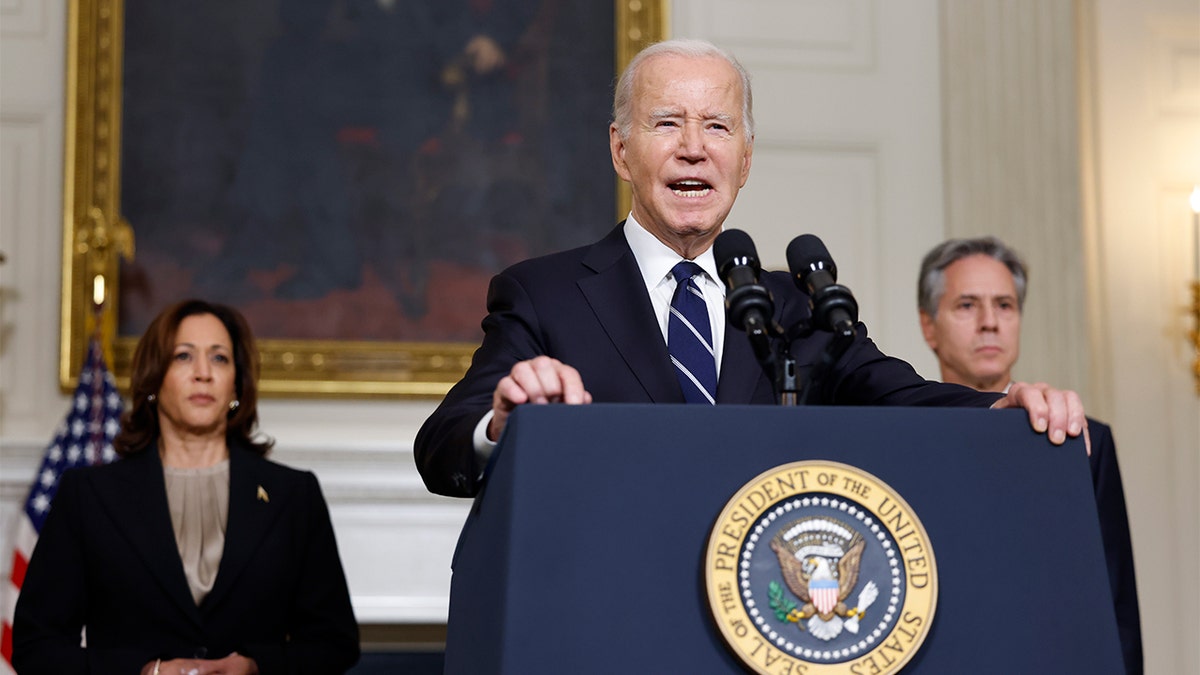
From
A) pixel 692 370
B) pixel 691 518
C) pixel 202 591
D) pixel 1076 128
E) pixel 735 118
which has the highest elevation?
pixel 1076 128

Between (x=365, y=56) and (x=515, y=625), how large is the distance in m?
4.83

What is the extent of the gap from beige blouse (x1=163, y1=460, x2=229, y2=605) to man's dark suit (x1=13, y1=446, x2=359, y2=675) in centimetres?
4

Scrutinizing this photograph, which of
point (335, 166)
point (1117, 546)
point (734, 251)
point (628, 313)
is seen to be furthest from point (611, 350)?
point (335, 166)

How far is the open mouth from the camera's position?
7.70 ft

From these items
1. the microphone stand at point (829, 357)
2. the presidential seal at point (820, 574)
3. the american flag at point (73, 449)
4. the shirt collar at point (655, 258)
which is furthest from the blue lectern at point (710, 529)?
the american flag at point (73, 449)

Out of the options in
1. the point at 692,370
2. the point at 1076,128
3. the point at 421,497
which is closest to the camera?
the point at 692,370

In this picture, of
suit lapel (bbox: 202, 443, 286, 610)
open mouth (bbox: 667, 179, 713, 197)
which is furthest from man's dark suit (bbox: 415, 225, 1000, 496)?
suit lapel (bbox: 202, 443, 286, 610)

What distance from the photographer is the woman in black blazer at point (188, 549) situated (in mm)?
3646

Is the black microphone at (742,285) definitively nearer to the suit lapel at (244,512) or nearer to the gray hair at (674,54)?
the gray hair at (674,54)

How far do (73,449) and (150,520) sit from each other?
5.62 feet

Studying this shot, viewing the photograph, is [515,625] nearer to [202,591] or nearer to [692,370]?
[692,370]

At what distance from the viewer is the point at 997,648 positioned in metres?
1.66

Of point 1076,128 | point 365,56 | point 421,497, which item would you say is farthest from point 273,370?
point 1076,128

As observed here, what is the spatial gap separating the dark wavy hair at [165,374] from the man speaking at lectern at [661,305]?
1920 millimetres
